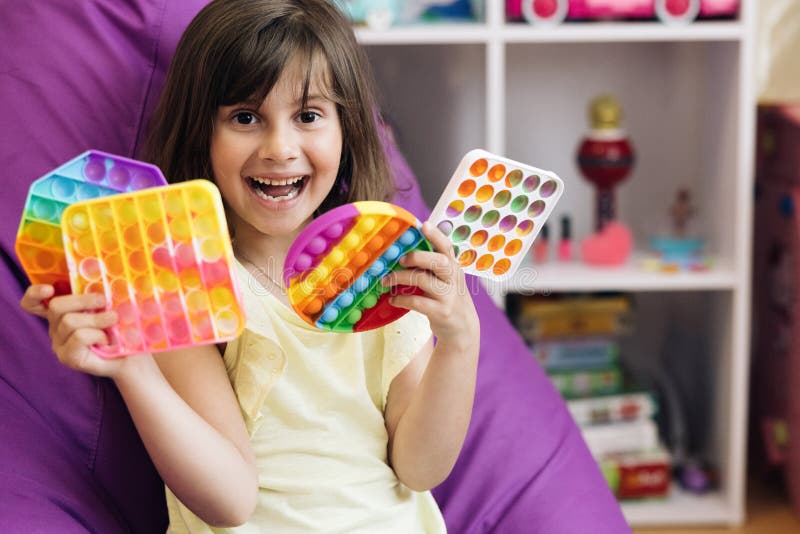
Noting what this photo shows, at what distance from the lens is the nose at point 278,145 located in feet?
2.65

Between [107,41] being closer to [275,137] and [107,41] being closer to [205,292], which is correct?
[275,137]

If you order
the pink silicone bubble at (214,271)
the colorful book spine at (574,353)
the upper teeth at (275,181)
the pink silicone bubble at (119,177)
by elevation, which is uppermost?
the pink silicone bubble at (119,177)

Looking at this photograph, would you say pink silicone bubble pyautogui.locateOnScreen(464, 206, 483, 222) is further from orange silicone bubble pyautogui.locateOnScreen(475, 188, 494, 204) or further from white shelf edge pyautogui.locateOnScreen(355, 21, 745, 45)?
white shelf edge pyautogui.locateOnScreen(355, 21, 745, 45)

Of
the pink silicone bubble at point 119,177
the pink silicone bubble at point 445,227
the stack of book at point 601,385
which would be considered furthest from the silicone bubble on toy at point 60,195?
the stack of book at point 601,385

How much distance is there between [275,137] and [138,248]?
20cm

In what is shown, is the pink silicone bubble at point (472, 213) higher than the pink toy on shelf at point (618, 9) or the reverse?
the reverse

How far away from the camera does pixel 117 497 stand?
957 mm

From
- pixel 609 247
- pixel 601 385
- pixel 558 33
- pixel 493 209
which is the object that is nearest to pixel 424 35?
pixel 558 33

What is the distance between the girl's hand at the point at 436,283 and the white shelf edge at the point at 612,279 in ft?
2.49

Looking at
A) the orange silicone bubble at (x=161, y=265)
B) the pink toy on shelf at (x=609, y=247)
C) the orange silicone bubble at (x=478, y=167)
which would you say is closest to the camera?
the orange silicone bubble at (x=161, y=265)

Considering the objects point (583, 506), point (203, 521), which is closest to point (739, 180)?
point (583, 506)

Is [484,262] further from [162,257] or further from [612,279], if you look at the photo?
[612,279]

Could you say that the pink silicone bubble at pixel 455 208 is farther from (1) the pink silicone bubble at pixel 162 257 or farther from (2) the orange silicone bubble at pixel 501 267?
(1) the pink silicone bubble at pixel 162 257

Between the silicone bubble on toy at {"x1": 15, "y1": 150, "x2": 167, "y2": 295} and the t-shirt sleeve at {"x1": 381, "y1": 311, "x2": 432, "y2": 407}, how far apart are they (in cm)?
31
